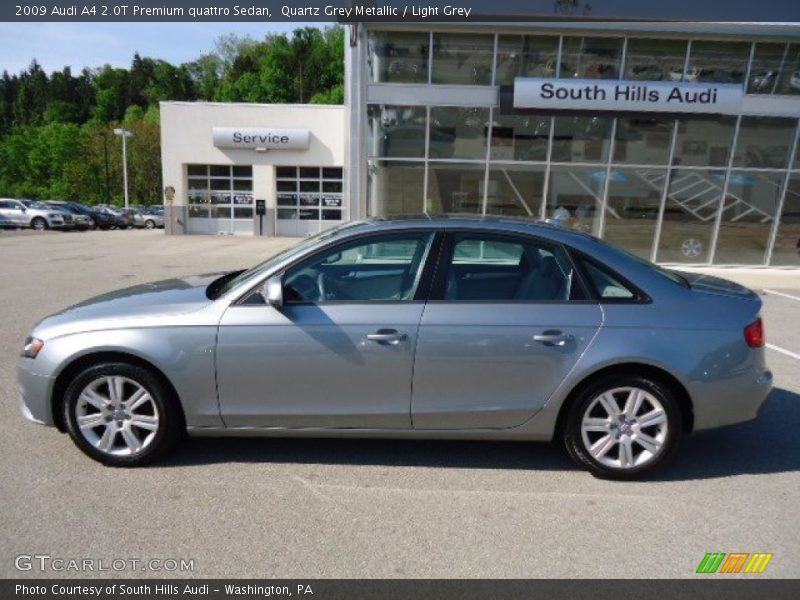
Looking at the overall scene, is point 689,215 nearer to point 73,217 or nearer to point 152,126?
point 73,217

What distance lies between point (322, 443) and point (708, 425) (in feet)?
8.24

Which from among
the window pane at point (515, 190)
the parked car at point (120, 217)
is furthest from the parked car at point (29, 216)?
the window pane at point (515, 190)

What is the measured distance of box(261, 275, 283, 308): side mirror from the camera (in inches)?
125

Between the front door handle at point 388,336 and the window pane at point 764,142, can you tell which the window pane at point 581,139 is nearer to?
the window pane at point 764,142

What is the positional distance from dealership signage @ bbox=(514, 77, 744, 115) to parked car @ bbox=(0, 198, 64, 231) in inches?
1020

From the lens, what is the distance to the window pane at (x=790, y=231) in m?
14.8

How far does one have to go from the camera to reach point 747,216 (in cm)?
1503

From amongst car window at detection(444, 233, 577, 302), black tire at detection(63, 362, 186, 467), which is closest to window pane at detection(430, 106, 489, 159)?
car window at detection(444, 233, 577, 302)

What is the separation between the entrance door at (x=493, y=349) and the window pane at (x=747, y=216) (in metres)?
14.2

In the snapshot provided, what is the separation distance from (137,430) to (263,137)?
71.1 ft

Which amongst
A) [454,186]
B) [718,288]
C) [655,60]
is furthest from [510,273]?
[655,60]

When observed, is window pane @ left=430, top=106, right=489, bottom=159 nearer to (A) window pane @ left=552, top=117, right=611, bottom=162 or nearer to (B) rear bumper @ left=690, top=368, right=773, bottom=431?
(A) window pane @ left=552, top=117, right=611, bottom=162
